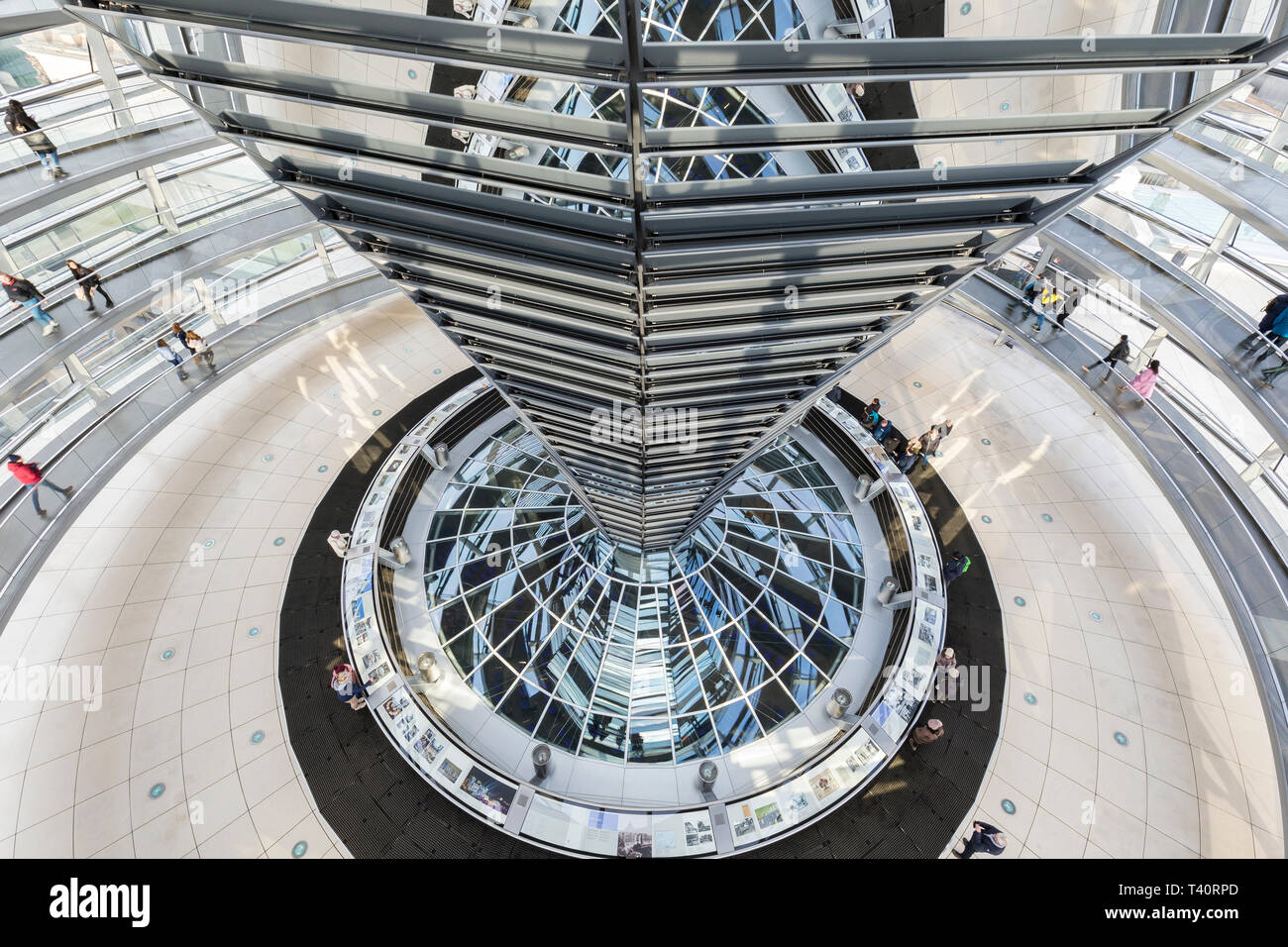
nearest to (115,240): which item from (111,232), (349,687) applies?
(111,232)

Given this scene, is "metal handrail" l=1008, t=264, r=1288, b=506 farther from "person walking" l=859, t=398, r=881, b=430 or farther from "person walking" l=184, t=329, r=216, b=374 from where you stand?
"person walking" l=184, t=329, r=216, b=374

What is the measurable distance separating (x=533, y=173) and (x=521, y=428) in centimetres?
1376

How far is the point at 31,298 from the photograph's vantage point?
13.4 metres

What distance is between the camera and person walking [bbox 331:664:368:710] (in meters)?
12.4

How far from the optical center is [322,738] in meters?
12.1

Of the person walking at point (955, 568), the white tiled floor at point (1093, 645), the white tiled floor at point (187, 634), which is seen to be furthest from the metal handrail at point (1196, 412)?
the white tiled floor at point (187, 634)

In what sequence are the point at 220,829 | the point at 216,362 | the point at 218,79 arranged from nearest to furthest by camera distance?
the point at 218,79, the point at 220,829, the point at 216,362

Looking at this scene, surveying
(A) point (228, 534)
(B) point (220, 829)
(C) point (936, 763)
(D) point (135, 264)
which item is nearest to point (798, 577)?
(C) point (936, 763)

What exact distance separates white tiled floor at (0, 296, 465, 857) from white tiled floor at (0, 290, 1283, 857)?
45 mm

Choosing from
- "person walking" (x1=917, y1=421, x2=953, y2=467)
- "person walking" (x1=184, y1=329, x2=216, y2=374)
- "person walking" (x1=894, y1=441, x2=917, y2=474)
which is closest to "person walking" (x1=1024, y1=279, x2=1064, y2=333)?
"person walking" (x1=917, y1=421, x2=953, y2=467)

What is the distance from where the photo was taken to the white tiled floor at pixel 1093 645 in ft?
38.2

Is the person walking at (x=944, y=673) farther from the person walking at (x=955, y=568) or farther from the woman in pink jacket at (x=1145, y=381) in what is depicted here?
the woman in pink jacket at (x=1145, y=381)

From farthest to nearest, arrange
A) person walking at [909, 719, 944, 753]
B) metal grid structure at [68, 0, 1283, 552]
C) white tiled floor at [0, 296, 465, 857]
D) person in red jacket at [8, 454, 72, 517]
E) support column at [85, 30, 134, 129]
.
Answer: support column at [85, 30, 134, 129]
person in red jacket at [8, 454, 72, 517]
person walking at [909, 719, 944, 753]
white tiled floor at [0, 296, 465, 857]
metal grid structure at [68, 0, 1283, 552]
